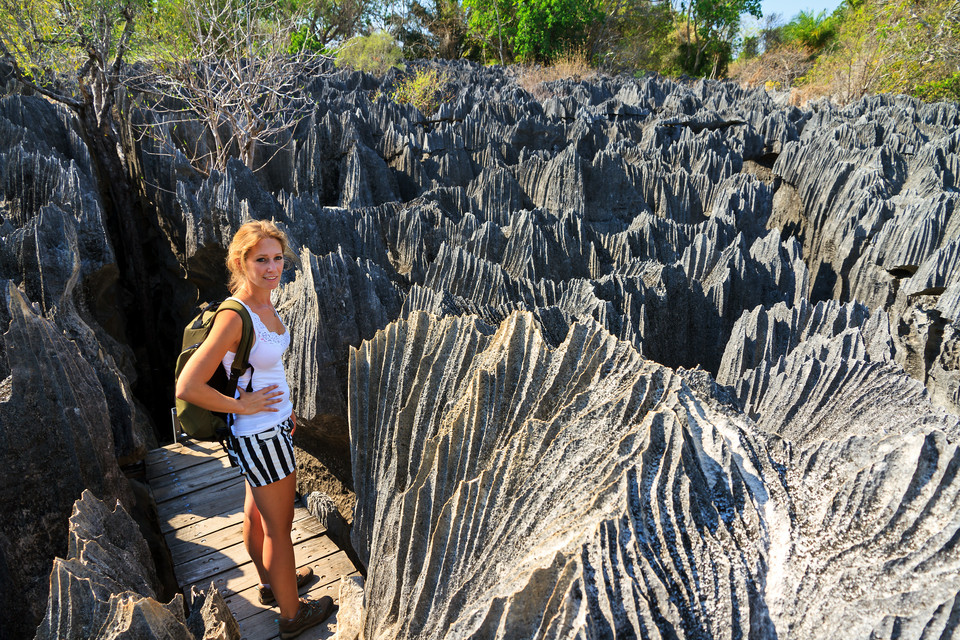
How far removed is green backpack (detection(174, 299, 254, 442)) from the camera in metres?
1.78

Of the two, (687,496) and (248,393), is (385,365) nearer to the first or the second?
(248,393)

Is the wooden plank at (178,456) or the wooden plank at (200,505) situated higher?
the wooden plank at (178,456)

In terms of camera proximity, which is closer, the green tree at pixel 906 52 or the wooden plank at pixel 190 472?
the wooden plank at pixel 190 472

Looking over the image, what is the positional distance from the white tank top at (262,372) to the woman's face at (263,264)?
0.09m

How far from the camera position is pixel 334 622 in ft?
6.90

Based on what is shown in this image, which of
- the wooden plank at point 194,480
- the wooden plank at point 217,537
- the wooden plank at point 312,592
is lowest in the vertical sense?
the wooden plank at point 312,592

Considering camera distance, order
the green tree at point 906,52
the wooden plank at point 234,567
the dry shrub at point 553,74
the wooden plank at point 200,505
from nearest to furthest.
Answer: the wooden plank at point 234,567, the wooden plank at point 200,505, the green tree at point 906,52, the dry shrub at point 553,74

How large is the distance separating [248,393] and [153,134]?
589cm

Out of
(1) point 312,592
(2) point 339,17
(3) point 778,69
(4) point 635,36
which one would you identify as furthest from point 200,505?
(4) point 635,36

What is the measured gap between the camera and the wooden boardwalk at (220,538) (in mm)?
2148

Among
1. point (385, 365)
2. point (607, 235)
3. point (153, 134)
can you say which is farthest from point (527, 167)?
point (385, 365)

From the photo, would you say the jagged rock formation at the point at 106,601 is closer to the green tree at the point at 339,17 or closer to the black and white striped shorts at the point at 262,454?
the black and white striped shorts at the point at 262,454

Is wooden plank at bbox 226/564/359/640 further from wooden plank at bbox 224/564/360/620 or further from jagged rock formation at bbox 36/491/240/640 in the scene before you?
jagged rock formation at bbox 36/491/240/640

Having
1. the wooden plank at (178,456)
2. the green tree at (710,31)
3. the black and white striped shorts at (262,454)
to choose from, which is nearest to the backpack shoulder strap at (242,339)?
the black and white striped shorts at (262,454)
